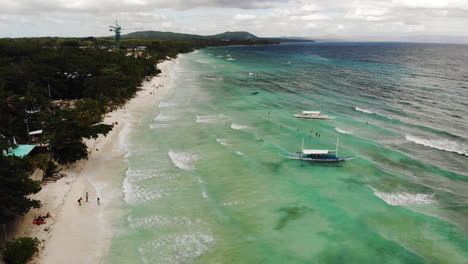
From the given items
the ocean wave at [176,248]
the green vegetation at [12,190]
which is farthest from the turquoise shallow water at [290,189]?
the green vegetation at [12,190]

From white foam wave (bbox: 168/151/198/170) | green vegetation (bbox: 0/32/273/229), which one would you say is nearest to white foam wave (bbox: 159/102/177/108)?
green vegetation (bbox: 0/32/273/229)

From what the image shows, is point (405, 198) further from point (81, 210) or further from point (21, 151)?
point (21, 151)

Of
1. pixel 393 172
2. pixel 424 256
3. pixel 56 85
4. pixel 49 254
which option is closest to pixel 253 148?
pixel 393 172

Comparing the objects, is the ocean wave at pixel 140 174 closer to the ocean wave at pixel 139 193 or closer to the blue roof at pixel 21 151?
the ocean wave at pixel 139 193

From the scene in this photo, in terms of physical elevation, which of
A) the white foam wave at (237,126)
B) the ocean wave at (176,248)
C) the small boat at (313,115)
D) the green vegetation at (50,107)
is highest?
the green vegetation at (50,107)

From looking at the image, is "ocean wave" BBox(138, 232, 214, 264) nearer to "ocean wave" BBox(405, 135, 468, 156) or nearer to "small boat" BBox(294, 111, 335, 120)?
"ocean wave" BBox(405, 135, 468, 156)
